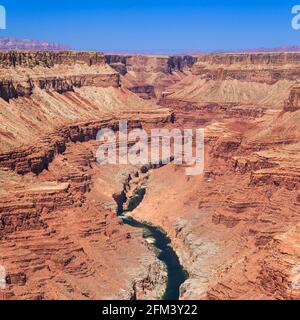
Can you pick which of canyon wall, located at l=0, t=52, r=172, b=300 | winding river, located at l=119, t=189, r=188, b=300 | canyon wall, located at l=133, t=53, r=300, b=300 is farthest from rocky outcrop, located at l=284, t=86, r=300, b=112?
canyon wall, located at l=0, t=52, r=172, b=300

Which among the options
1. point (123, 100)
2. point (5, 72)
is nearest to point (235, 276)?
point (5, 72)

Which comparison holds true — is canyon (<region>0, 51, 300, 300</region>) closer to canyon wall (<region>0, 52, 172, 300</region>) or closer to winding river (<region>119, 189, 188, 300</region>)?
canyon wall (<region>0, 52, 172, 300</region>)

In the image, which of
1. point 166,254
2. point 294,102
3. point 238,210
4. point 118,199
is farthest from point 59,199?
point 294,102

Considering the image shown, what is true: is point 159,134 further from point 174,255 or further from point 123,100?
point 174,255

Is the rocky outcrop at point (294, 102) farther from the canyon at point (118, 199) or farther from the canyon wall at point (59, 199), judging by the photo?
the canyon wall at point (59, 199)

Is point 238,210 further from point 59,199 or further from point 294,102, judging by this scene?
point 294,102

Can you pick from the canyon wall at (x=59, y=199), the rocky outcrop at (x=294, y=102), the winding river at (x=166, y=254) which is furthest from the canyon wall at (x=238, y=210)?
the canyon wall at (x=59, y=199)
